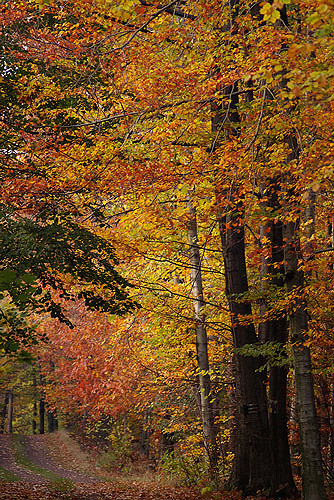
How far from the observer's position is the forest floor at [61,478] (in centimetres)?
1073

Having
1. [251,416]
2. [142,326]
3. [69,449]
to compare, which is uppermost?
[142,326]

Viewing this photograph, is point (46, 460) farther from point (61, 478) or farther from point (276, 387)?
point (276, 387)

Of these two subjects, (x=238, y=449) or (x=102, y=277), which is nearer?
(x=102, y=277)

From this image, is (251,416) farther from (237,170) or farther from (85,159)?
(85,159)

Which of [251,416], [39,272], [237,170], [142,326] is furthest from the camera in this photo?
[142,326]

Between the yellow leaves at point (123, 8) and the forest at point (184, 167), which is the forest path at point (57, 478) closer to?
the forest at point (184, 167)

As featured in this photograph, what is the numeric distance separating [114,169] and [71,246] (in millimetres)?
1774

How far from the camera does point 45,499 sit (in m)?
9.61

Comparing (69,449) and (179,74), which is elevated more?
(179,74)

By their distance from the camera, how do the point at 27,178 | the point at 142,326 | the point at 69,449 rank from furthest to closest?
the point at 69,449
the point at 142,326
the point at 27,178

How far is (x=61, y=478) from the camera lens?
17.6 metres

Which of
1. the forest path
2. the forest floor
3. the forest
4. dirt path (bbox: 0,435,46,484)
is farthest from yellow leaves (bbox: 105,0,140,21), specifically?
dirt path (bbox: 0,435,46,484)

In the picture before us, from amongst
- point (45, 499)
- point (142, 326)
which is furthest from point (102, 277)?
point (142, 326)

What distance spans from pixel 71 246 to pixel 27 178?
1588 mm
